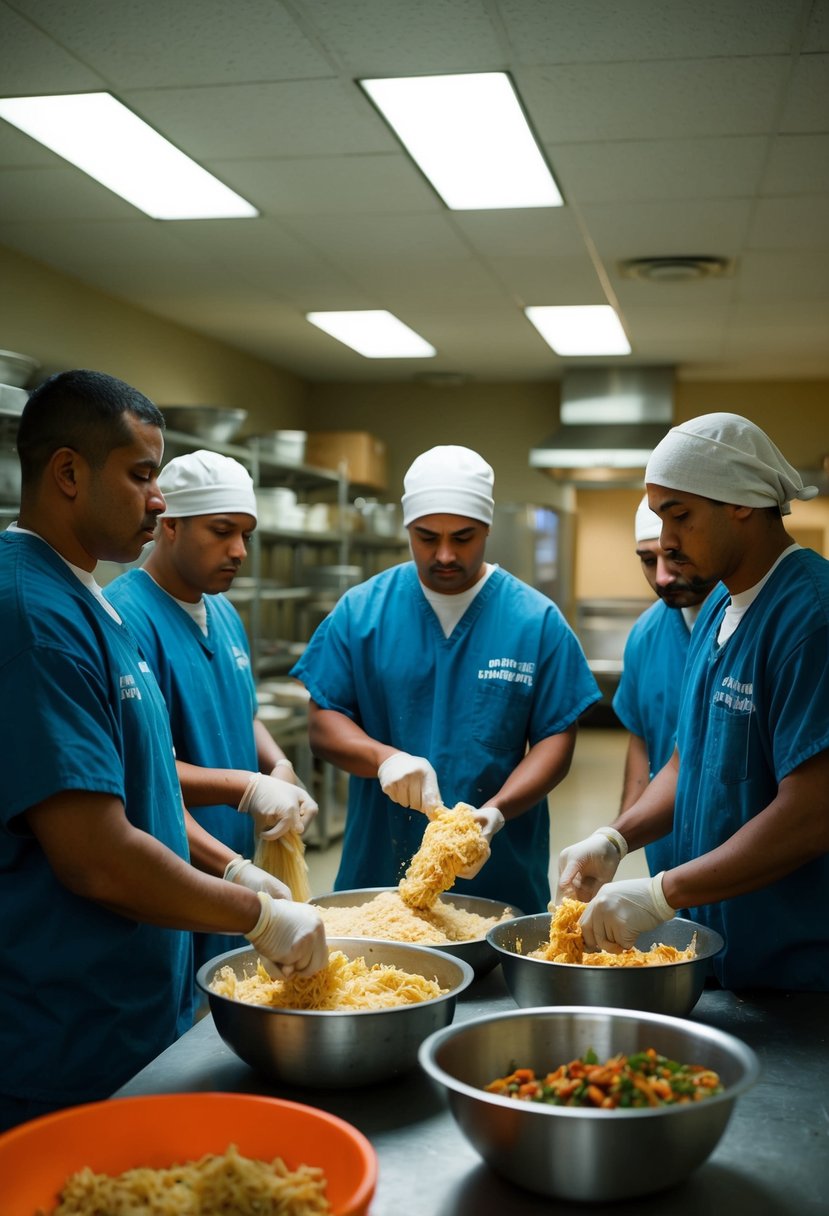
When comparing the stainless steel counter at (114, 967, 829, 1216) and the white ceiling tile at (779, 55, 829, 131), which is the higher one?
the white ceiling tile at (779, 55, 829, 131)

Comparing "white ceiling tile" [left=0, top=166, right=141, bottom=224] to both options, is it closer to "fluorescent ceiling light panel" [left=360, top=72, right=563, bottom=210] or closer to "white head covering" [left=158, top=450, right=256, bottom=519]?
"fluorescent ceiling light panel" [left=360, top=72, right=563, bottom=210]

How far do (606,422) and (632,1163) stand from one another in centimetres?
752

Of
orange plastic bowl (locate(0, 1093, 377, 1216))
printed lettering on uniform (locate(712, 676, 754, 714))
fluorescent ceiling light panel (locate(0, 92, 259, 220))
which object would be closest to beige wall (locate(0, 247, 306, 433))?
fluorescent ceiling light panel (locate(0, 92, 259, 220))

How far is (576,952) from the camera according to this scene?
178 cm

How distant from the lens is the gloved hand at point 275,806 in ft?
7.76

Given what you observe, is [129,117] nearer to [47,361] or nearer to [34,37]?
[34,37]

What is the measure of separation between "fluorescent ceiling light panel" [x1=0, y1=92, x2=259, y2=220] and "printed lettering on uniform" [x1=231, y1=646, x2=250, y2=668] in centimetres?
193

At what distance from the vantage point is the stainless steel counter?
1.19 metres

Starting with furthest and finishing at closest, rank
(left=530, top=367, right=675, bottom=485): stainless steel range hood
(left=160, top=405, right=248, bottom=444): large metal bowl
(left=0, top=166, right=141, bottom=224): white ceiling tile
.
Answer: (left=530, top=367, right=675, bottom=485): stainless steel range hood → (left=160, top=405, right=248, bottom=444): large metal bowl → (left=0, top=166, right=141, bottom=224): white ceiling tile

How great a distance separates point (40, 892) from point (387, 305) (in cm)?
524

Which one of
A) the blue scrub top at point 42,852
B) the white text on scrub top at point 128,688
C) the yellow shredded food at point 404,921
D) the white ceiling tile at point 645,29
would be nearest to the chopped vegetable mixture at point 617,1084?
the yellow shredded food at point 404,921

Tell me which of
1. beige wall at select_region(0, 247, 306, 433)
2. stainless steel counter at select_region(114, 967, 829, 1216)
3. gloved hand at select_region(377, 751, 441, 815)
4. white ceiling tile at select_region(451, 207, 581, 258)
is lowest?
stainless steel counter at select_region(114, 967, 829, 1216)

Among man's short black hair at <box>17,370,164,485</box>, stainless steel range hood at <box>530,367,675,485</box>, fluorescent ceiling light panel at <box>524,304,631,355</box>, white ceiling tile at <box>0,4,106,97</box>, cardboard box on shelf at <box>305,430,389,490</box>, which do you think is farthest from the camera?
cardboard box on shelf at <box>305,430,389,490</box>

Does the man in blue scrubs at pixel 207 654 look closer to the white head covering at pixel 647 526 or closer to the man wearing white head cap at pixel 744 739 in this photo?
the man wearing white head cap at pixel 744 739
